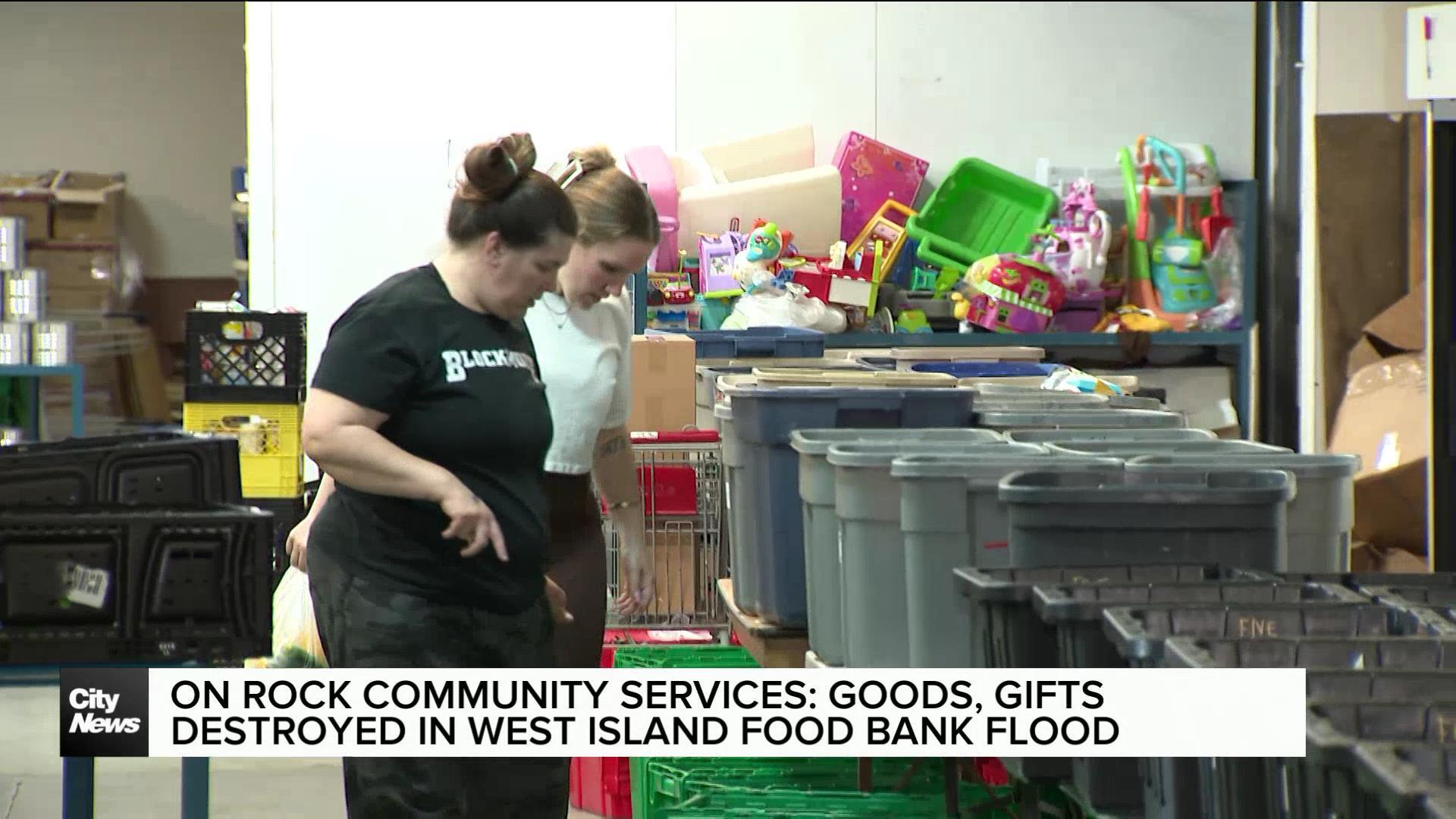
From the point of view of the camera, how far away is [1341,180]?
7.37m

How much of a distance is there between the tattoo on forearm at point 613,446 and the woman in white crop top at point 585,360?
1.2 inches

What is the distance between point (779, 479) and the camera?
3.70 metres

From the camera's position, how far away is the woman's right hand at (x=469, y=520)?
2471 millimetres

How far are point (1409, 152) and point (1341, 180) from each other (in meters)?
0.29

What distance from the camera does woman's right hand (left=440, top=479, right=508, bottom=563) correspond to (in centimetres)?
247

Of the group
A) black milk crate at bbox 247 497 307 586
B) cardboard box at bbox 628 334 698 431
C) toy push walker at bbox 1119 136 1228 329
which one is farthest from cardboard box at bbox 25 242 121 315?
cardboard box at bbox 628 334 698 431

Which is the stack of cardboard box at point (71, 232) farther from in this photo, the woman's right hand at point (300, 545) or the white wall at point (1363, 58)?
the woman's right hand at point (300, 545)

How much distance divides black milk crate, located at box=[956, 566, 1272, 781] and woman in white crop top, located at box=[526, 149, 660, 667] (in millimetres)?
787

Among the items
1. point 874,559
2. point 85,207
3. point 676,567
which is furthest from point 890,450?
point 85,207

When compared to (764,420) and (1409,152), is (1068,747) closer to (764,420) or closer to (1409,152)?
(764,420)

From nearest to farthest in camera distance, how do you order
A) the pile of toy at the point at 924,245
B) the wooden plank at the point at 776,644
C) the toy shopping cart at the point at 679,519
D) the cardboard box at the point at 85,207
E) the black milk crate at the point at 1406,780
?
the black milk crate at the point at 1406,780
the wooden plank at the point at 776,644
the toy shopping cart at the point at 679,519
the pile of toy at the point at 924,245
the cardboard box at the point at 85,207

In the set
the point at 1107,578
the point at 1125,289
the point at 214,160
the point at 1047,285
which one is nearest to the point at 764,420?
the point at 1107,578

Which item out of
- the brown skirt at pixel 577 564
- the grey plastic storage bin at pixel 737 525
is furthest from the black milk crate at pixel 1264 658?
the grey plastic storage bin at pixel 737 525

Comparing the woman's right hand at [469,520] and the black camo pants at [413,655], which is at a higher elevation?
the woman's right hand at [469,520]
